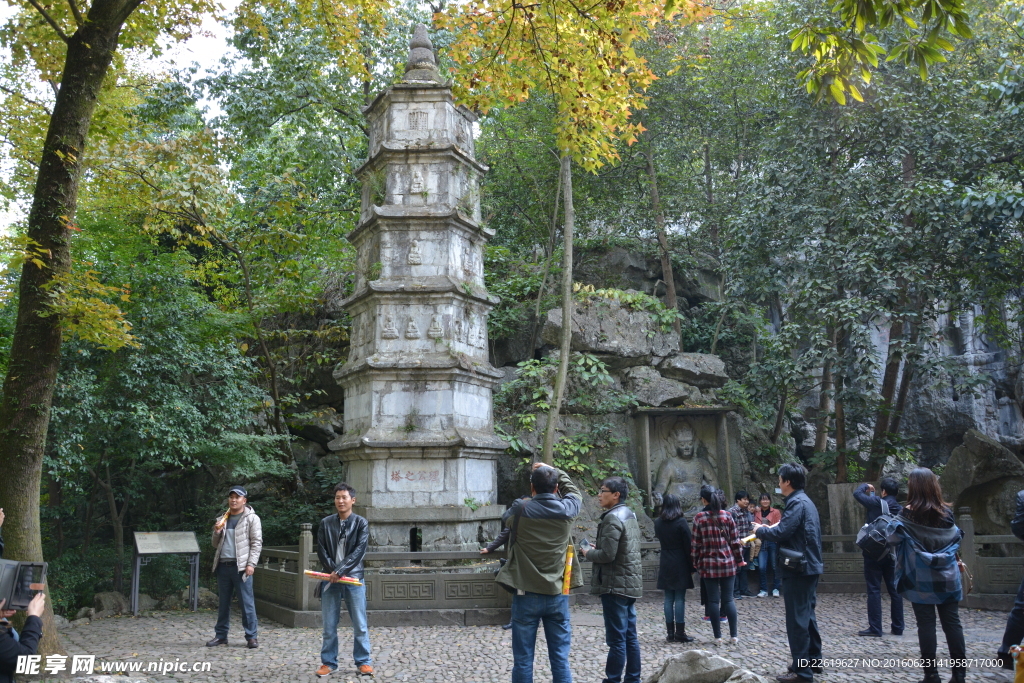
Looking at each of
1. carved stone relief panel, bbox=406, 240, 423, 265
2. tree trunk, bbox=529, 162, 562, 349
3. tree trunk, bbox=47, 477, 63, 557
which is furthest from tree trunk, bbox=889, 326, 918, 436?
tree trunk, bbox=47, 477, 63, 557

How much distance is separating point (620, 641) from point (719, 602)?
2865mm

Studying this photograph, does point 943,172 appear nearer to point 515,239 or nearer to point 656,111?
point 656,111

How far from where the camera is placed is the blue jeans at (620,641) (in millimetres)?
5609

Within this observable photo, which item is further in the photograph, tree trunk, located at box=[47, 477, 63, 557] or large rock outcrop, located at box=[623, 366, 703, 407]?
large rock outcrop, located at box=[623, 366, 703, 407]

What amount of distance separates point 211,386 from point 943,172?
13.7 meters

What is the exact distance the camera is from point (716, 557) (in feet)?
25.9

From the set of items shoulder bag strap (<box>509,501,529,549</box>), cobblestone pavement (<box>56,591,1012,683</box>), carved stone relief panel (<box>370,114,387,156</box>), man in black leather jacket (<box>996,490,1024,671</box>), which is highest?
carved stone relief panel (<box>370,114,387,156</box>)

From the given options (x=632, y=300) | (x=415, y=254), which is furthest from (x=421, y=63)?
(x=632, y=300)

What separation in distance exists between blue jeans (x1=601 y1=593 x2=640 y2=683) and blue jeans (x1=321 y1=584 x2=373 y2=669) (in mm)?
2258

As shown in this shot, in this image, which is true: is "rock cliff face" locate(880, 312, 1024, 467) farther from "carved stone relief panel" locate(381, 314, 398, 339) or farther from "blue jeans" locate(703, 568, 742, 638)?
"carved stone relief panel" locate(381, 314, 398, 339)

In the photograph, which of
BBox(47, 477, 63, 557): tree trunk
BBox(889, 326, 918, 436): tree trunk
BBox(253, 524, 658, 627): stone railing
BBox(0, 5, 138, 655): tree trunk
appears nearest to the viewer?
BBox(0, 5, 138, 655): tree trunk

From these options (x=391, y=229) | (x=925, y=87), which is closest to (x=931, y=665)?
(x=391, y=229)

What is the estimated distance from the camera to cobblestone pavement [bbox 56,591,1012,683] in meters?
6.79

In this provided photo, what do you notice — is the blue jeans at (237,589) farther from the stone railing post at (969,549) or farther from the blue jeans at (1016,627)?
the stone railing post at (969,549)
